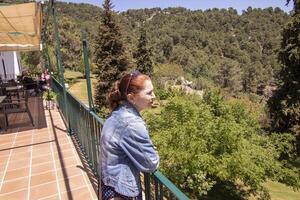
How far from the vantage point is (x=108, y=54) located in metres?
23.3

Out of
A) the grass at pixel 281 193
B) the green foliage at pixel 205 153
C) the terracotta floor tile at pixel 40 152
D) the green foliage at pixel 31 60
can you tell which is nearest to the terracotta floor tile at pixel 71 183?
the terracotta floor tile at pixel 40 152

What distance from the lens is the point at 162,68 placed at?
5481 centimetres

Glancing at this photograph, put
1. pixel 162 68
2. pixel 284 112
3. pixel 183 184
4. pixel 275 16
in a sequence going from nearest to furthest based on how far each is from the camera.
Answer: pixel 183 184, pixel 284 112, pixel 162 68, pixel 275 16

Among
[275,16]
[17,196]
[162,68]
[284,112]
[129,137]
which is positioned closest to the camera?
[129,137]

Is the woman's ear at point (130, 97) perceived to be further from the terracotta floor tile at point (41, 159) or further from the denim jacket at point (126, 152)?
the terracotta floor tile at point (41, 159)

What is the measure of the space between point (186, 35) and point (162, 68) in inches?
2175

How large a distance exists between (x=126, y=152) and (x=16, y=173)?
357 centimetres

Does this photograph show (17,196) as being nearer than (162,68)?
Yes

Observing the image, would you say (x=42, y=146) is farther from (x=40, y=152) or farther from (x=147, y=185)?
(x=147, y=185)

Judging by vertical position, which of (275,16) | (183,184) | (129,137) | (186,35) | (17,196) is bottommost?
(183,184)

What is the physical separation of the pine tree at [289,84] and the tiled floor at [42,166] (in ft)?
47.9

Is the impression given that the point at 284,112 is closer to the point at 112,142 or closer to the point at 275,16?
the point at 112,142

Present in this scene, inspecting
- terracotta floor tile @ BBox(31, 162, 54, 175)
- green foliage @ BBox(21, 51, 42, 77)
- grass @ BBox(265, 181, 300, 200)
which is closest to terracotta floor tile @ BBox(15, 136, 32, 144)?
terracotta floor tile @ BBox(31, 162, 54, 175)

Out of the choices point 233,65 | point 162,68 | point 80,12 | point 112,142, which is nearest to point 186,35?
point 233,65
